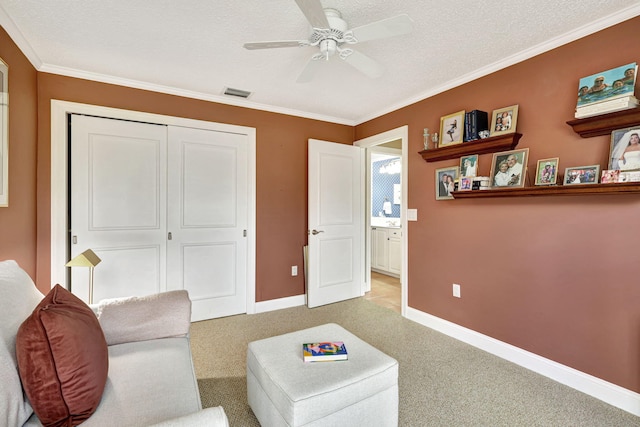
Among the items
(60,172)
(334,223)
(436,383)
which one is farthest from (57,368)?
(334,223)

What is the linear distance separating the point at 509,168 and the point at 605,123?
61cm

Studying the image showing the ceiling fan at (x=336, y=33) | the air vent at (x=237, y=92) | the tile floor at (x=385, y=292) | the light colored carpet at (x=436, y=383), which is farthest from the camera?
the tile floor at (x=385, y=292)

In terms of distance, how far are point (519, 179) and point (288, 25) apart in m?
1.96

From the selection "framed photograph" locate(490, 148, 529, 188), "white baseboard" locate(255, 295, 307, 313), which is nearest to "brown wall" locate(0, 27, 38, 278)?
"white baseboard" locate(255, 295, 307, 313)

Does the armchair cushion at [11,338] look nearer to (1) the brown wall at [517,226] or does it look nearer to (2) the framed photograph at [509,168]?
(1) the brown wall at [517,226]

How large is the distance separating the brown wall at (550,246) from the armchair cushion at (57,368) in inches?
105

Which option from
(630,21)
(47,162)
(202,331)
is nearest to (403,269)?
(202,331)

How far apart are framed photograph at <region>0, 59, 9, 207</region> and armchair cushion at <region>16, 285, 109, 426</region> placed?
1.30 m

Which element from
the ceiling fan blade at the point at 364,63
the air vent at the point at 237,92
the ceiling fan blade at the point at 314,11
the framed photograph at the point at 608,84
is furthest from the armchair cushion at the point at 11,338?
the framed photograph at the point at 608,84

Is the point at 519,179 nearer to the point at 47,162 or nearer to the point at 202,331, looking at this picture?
the point at 202,331

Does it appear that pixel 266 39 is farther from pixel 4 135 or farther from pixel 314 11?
pixel 4 135

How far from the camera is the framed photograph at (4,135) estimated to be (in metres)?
1.86

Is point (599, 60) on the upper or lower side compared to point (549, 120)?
upper

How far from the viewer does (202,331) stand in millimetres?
2975
